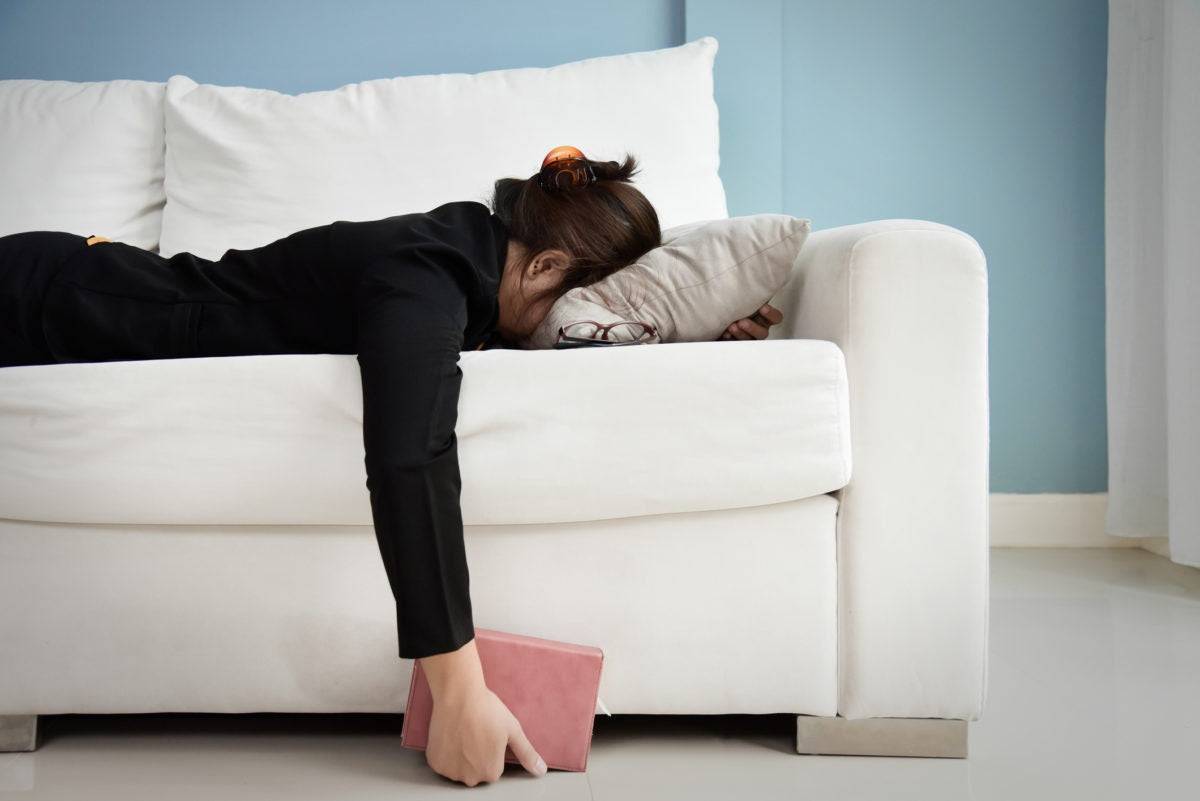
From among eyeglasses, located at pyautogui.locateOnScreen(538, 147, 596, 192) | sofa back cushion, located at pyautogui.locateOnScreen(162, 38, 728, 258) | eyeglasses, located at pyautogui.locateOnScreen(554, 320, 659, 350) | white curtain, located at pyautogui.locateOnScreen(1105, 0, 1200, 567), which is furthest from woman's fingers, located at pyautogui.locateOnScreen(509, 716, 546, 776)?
white curtain, located at pyautogui.locateOnScreen(1105, 0, 1200, 567)

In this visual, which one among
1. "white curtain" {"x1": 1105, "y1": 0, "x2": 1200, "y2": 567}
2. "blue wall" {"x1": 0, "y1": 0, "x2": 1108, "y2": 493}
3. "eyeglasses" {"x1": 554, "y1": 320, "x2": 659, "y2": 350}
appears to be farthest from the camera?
"blue wall" {"x1": 0, "y1": 0, "x2": 1108, "y2": 493}

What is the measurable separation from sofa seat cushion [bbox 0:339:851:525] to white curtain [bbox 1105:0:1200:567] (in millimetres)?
1189

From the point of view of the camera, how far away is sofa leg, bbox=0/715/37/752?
1028 mm

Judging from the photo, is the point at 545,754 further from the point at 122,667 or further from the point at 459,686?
the point at 122,667

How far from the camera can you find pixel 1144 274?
1968 mm

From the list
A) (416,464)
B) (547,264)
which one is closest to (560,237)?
(547,264)

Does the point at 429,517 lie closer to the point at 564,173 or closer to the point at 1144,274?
the point at 564,173

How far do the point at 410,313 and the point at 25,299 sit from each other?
54 cm

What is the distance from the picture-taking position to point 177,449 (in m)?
0.99

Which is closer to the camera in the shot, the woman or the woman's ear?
the woman

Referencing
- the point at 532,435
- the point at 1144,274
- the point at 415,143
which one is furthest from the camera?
the point at 1144,274

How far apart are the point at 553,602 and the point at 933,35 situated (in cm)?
168

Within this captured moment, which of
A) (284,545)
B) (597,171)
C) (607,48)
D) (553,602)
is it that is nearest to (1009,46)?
(607,48)

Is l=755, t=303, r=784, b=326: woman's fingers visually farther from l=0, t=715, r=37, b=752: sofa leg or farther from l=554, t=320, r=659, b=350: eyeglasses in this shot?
l=0, t=715, r=37, b=752: sofa leg
